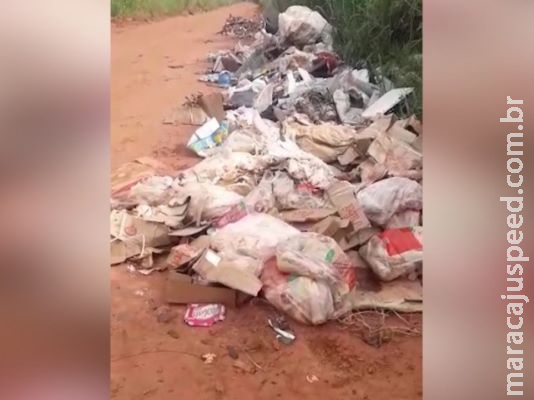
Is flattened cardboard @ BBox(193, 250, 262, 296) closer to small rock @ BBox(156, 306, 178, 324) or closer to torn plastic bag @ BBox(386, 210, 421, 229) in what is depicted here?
small rock @ BBox(156, 306, 178, 324)

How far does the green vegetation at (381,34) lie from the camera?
46.9 inches

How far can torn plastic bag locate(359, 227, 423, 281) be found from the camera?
1.17 m

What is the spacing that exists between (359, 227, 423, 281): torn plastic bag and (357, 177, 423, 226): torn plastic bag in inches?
1.0

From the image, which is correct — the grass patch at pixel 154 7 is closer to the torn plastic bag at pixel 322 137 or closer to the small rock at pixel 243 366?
the torn plastic bag at pixel 322 137

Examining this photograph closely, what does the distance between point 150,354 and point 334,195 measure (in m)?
0.33

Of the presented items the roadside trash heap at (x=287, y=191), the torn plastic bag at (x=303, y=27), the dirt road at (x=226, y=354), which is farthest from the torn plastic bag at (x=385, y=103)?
the dirt road at (x=226, y=354)

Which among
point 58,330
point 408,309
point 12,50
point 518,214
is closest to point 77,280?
point 58,330

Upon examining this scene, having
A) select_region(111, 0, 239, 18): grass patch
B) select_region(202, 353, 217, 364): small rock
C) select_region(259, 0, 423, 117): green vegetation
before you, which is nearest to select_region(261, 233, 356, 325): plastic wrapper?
select_region(202, 353, 217, 364): small rock

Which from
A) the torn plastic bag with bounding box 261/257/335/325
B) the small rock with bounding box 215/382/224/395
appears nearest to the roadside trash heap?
the torn plastic bag with bounding box 261/257/335/325

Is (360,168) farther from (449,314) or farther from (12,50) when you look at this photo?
(12,50)

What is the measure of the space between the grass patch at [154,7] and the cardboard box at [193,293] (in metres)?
0.37

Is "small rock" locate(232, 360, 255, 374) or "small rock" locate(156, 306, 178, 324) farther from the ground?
"small rock" locate(156, 306, 178, 324)

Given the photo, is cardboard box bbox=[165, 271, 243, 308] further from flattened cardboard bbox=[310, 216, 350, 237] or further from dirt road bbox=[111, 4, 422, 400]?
flattened cardboard bbox=[310, 216, 350, 237]

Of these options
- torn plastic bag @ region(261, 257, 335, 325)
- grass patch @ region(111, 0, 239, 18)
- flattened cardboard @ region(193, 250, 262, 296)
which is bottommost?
torn plastic bag @ region(261, 257, 335, 325)
